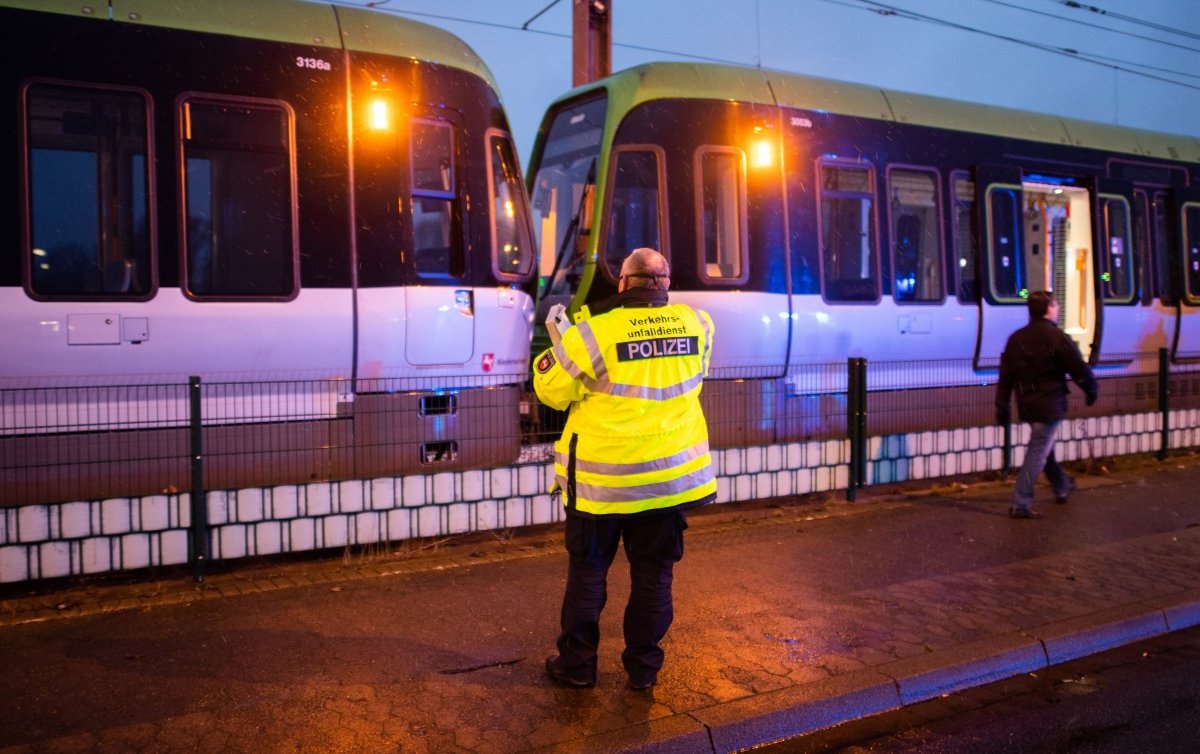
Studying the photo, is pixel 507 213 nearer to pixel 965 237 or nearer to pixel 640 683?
pixel 640 683

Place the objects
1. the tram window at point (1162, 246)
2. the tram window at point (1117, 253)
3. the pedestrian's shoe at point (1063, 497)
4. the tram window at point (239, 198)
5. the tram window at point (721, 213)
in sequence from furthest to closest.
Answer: the tram window at point (1162, 246)
the tram window at point (1117, 253)
the tram window at point (721, 213)
the pedestrian's shoe at point (1063, 497)
the tram window at point (239, 198)

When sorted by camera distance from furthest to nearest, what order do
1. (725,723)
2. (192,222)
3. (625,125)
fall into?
(625,125), (192,222), (725,723)

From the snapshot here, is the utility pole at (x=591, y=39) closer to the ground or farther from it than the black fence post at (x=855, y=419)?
farther from it

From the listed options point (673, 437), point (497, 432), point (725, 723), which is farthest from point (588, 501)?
point (497, 432)

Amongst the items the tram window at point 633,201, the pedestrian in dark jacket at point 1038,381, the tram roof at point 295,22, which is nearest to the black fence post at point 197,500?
the tram roof at point 295,22

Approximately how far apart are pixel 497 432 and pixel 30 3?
14.0 ft

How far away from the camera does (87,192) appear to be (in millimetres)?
7109

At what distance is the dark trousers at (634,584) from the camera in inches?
181

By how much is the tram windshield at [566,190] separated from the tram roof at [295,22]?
2017 millimetres

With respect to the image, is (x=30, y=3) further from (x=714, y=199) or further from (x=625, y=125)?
(x=714, y=199)

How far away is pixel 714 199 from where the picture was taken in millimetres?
10328

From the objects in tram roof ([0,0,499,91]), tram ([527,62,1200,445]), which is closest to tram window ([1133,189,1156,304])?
tram ([527,62,1200,445])

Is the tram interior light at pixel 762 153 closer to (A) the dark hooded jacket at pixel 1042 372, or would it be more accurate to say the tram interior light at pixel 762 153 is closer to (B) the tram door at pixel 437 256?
(A) the dark hooded jacket at pixel 1042 372

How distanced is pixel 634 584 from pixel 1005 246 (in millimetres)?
9644
